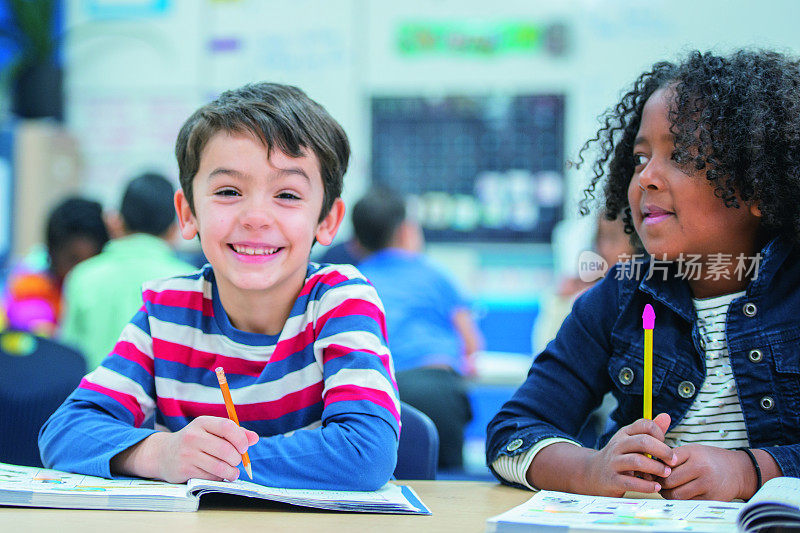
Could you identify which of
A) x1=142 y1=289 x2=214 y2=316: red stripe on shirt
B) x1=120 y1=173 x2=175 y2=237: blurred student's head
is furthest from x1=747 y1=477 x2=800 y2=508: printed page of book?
x1=120 y1=173 x2=175 y2=237: blurred student's head

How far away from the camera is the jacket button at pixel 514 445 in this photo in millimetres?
1109

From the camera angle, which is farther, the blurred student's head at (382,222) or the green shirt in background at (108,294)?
the blurred student's head at (382,222)

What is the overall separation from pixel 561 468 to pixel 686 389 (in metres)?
0.22

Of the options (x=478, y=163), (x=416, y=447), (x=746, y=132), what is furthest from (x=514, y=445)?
(x=478, y=163)

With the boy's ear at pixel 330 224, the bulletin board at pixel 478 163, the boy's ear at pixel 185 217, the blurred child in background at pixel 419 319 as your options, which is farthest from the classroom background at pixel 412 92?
the boy's ear at pixel 185 217

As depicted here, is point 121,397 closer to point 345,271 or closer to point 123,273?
point 345,271

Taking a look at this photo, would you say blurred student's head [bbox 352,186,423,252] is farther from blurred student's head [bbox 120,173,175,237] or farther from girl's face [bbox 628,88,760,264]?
girl's face [bbox 628,88,760,264]

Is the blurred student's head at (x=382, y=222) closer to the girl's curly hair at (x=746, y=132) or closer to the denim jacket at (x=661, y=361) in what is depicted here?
the denim jacket at (x=661, y=361)

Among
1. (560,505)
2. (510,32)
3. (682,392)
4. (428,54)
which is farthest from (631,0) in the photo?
(560,505)

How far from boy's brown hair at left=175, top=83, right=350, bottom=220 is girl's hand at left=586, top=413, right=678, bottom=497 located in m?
0.56

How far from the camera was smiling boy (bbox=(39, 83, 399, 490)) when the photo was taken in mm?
1064

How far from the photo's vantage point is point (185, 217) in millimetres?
1271

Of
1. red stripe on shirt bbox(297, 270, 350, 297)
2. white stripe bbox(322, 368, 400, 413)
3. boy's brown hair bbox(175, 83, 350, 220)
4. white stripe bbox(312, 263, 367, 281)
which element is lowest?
white stripe bbox(322, 368, 400, 413)

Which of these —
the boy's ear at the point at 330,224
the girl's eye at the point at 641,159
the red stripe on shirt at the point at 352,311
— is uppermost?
the girl's eye at the point at 641,159
